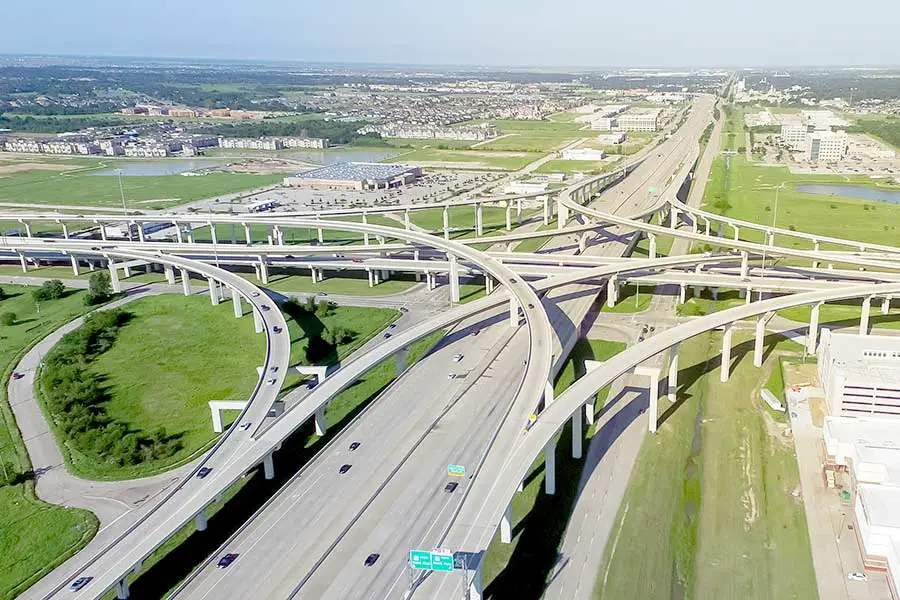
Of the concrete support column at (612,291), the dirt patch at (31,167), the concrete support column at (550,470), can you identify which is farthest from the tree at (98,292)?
the dirt patch at (31,167)

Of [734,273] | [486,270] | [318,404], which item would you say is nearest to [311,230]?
[486,270]

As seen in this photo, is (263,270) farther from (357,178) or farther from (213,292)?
(357,178)

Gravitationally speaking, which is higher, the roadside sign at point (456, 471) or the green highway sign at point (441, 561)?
the green highway sign at point (441, 561)

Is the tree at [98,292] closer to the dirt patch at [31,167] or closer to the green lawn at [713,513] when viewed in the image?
the green lawn at [713,513]

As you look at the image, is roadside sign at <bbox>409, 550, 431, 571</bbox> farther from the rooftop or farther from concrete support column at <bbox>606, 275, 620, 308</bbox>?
the rooftop

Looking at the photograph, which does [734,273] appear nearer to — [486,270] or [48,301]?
[486,270]

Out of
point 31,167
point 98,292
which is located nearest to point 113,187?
point 31,167
